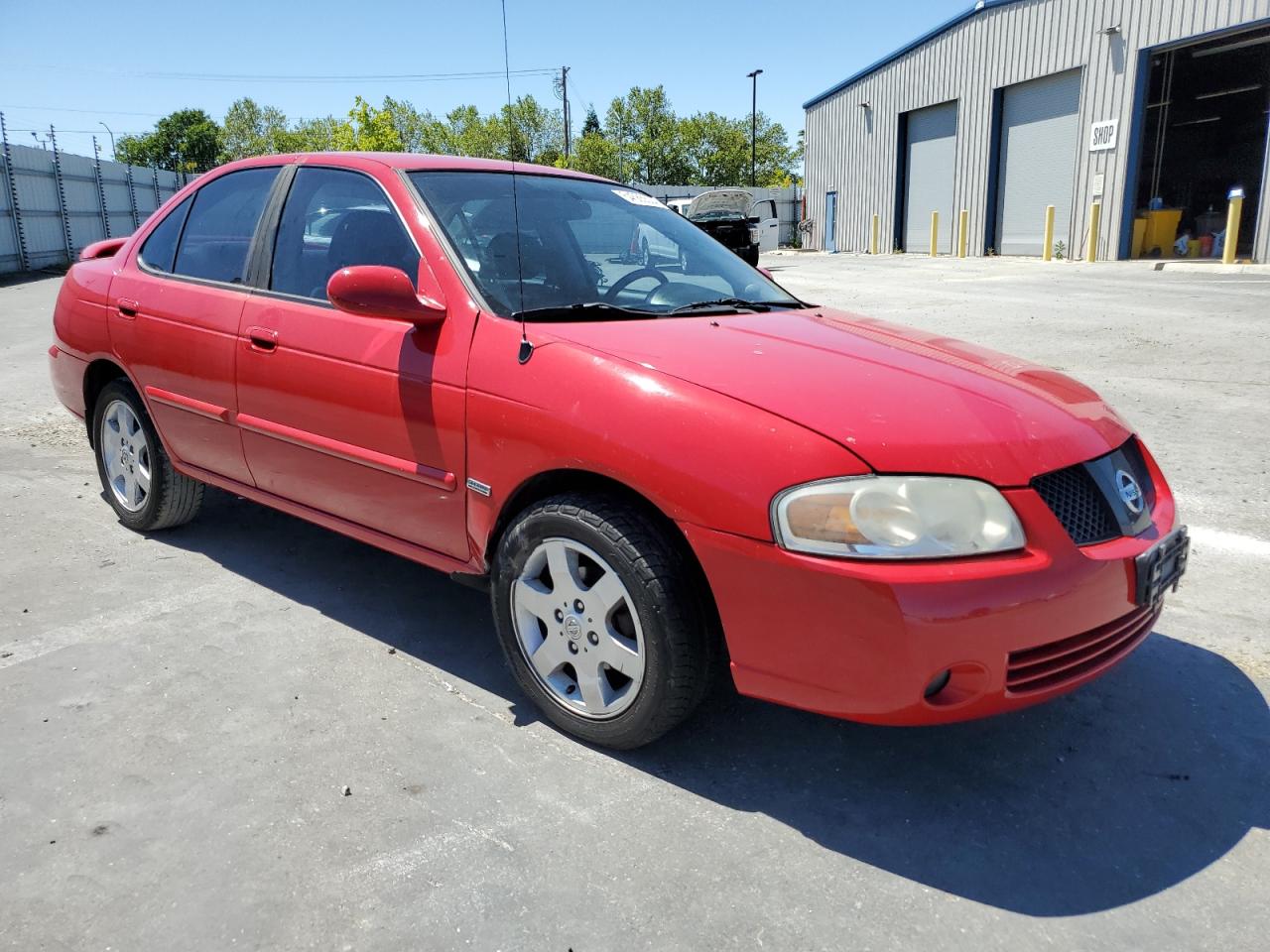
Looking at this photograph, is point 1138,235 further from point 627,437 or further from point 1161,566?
point 627,437

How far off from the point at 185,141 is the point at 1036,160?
8593 cm

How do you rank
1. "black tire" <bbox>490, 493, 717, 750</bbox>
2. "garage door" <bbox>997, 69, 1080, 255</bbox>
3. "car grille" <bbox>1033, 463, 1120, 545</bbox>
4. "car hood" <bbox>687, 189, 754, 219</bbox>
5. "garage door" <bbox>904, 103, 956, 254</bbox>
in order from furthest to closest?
"garage door" <bbox>904, 103, 956, 254</bbox>, "garage door" <bbox>997, 69, 1080, 255</bbox>, "car hood" <bbox>687, 189, 754, 219</bbox>, "black tire" <bbox>490, 493, 717, 750</bbox>, "car grille" <bbox>1033, 463, 1120, 545</bbox>

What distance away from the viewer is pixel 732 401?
2.33 meters

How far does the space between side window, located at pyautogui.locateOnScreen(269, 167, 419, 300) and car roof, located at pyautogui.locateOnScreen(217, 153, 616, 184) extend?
A: 5 centimetres

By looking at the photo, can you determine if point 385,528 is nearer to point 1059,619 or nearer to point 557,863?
point 557,863

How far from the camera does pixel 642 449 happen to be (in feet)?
7.82

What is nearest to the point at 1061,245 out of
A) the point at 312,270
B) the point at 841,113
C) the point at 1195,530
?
the point at 841,113

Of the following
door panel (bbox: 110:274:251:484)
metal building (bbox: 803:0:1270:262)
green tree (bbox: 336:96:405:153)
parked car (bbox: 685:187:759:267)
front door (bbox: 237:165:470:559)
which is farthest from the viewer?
green tree (bbox: 336:96:405:153)

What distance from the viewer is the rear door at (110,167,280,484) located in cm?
368

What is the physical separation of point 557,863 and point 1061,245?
2553 cm

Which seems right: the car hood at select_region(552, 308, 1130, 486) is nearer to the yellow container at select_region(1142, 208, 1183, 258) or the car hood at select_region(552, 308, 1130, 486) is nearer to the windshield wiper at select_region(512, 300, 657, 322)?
the windshield wiper at select_region(512, 300, 657, 322)

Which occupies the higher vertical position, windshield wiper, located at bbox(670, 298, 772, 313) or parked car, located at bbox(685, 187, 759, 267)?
parked car, located at bbox(685, 187, 759, 267)

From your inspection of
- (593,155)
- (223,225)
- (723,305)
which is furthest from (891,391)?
(593,155)

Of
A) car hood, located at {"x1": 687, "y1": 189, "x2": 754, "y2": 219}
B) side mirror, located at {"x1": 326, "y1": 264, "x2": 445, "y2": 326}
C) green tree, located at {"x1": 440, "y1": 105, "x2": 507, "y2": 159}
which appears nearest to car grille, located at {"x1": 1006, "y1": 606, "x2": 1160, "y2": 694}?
side mirror, located at {"x1": 326, "y1": 264, "x2": 445, "y2": 326}
